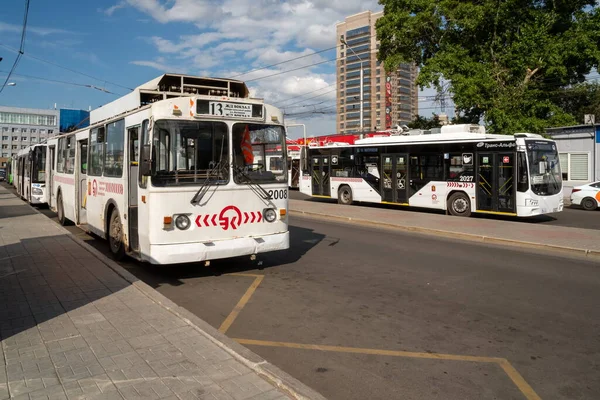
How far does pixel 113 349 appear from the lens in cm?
467

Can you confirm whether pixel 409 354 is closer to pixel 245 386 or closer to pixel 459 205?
pixel 245 386

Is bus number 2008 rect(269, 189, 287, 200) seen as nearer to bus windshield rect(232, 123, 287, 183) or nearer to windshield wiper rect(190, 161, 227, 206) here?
bus windshield rect(232, 123, 287, 183)

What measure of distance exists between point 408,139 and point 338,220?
16.6 ft

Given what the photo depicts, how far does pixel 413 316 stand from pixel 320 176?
18.7m

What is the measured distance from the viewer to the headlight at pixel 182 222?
7602 millimetres

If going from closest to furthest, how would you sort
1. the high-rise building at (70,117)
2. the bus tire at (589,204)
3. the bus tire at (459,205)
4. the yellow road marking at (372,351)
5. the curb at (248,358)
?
the curb at (248,358) → the yellow road marking at (372,351) → the bus tire at (459,205) → the high-rise building at (70,117) → the bus tire at (589,204)

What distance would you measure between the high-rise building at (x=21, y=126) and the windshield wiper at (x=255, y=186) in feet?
440

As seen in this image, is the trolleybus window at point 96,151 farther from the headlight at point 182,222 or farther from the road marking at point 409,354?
the road marking at point 409,354

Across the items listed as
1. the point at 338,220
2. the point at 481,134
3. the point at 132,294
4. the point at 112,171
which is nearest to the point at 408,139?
the point at 481,134

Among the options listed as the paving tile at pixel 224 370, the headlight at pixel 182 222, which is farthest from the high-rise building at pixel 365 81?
the paving tile at pixel 224 370

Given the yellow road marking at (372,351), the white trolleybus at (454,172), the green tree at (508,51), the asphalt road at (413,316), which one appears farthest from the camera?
the green tree at (508,51)

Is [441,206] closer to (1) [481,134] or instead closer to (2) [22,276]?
(1) [481,134]

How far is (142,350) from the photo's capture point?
182 inches

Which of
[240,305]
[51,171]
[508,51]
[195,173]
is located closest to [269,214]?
[195,173]
